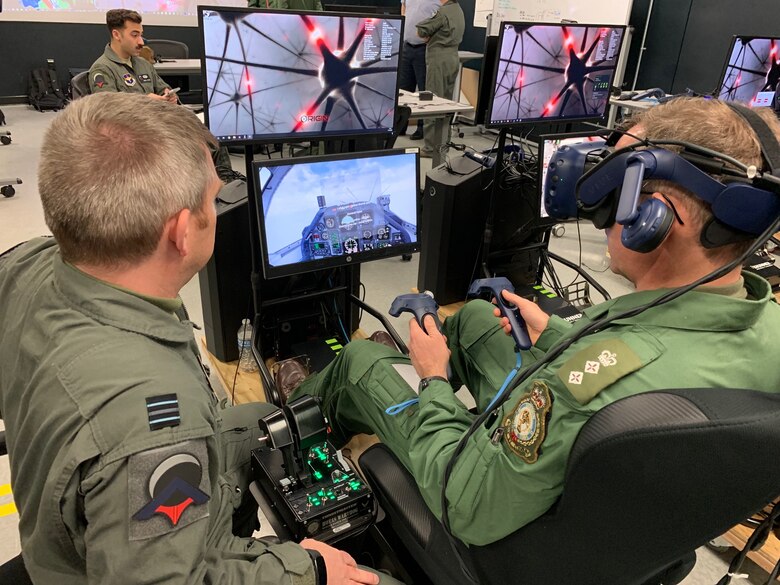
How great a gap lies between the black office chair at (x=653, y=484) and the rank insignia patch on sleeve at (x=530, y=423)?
94mm

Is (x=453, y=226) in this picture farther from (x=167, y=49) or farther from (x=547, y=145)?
(x=167, y=49)

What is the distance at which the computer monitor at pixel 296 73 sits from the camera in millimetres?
1633

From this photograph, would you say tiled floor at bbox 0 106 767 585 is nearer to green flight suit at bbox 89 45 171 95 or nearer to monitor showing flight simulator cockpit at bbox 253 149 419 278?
green flight suit at bbox 89 45 171 95

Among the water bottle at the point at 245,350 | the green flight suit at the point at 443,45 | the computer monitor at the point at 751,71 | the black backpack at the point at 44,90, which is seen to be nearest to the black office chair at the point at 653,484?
the water bottle at the point at 245,350

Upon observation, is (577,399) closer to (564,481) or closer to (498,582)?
(564,481)

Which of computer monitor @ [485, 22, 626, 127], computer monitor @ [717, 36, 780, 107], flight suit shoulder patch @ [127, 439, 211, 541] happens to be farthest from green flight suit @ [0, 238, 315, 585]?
computer monitor @ [717, 36, 780, 107]

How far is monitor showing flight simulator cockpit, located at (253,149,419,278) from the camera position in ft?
5.74

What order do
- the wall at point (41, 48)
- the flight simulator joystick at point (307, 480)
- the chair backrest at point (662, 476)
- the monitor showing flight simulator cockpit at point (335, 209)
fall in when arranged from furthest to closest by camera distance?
the wall at point (41, 48), the monitor showing flight simulator cockpit at point (335, 209), the flight simulator joystick at point (307, 480), the chair backrest at point (662, 476)

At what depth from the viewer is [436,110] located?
4391 mm

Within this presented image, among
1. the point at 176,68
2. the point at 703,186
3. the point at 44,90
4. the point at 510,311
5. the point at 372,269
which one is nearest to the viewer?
the point at 703,186

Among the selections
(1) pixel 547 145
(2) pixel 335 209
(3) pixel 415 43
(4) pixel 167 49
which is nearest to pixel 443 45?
(3) pixel 415 43

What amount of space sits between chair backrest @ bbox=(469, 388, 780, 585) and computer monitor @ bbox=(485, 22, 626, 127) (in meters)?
1.74

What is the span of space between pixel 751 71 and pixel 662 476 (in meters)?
3.38

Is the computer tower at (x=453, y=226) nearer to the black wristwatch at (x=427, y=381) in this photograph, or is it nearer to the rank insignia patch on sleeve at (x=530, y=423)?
the black wristwatch at (x=427, y=381)
